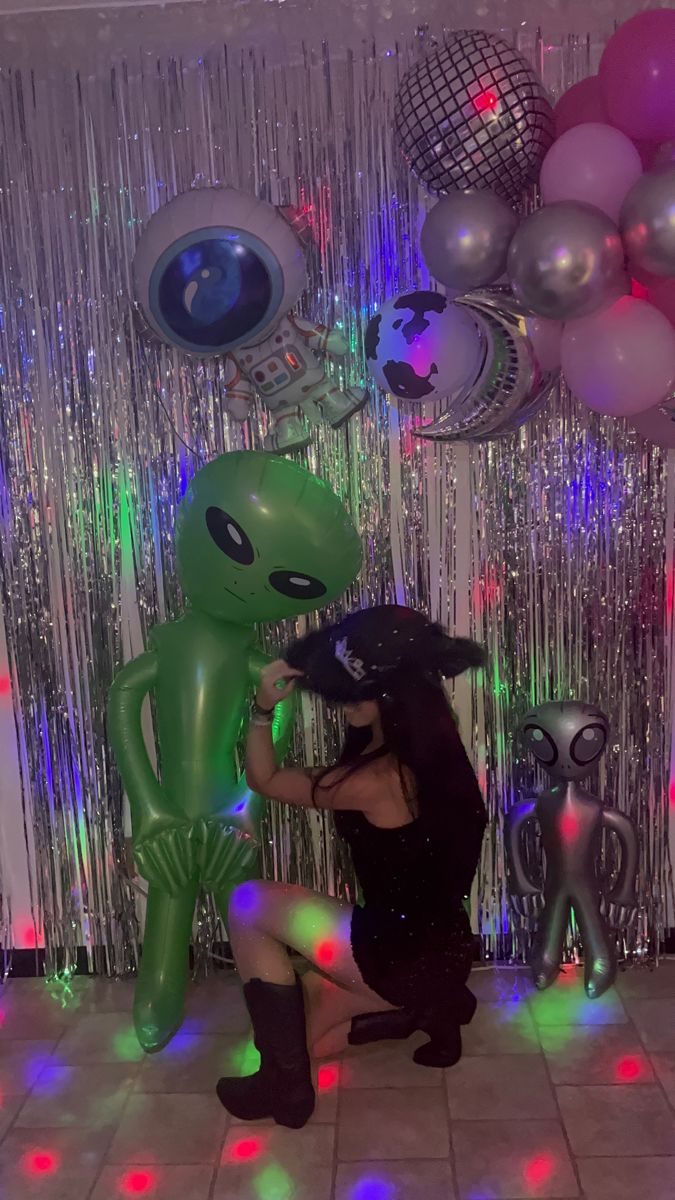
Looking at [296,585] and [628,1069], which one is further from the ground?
[296,585]

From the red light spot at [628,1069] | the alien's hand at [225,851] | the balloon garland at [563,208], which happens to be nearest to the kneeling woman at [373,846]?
the alien's hand at [225,851]

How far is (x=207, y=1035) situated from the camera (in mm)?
2332

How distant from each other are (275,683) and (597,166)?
125cm

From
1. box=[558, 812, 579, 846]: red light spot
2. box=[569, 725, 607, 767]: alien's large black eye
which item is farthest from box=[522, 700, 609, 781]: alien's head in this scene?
box=[558, 812, 579, 846]: red light spot

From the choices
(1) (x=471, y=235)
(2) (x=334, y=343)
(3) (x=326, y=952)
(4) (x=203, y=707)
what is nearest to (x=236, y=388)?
(2) (x=334, y=343)

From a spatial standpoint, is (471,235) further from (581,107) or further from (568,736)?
(568,736)

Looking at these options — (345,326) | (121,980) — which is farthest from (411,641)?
(121,980)

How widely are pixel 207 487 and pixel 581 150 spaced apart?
3.38 ft

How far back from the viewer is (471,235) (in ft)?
6.12

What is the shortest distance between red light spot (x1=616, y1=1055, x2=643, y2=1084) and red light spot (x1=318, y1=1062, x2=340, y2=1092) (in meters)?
0.65

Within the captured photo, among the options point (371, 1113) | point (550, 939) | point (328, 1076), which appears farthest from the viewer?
point (550, 939)

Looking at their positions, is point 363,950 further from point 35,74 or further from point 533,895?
point 35,74

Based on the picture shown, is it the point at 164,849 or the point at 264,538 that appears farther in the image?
the point at 164,849

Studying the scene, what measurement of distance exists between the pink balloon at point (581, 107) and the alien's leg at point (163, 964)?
77.3 inches
